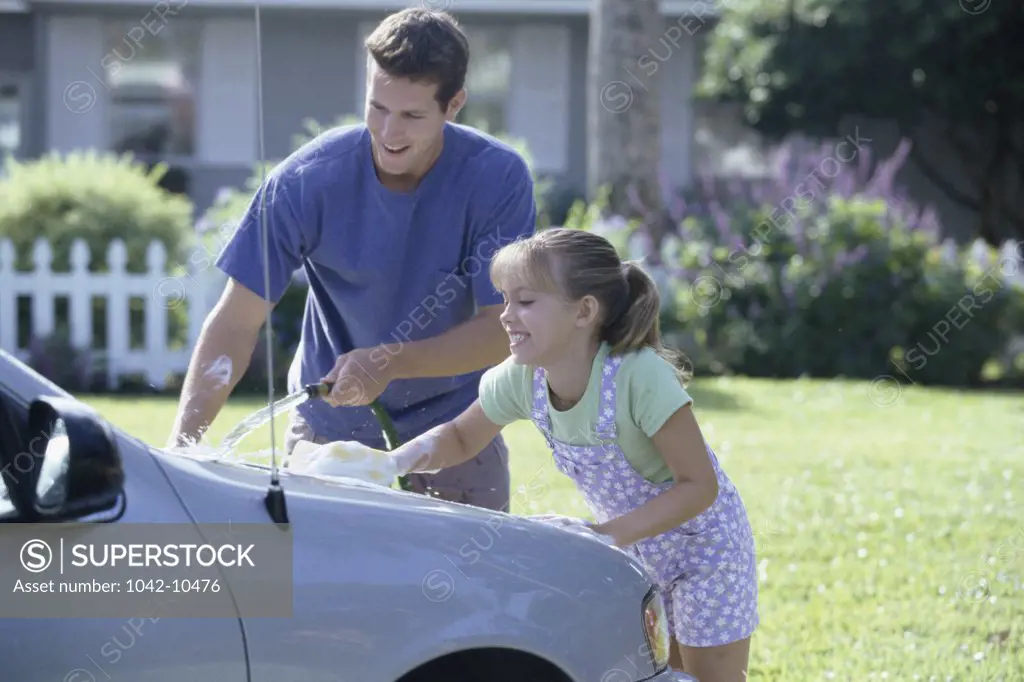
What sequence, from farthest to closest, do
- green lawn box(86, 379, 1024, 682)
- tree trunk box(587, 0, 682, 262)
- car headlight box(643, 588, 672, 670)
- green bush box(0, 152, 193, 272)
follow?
tree trunk box(587, 0, 682, 262) → green bush box(0, 152, 193, 272) → green lawn box(86, 379, 1024, 682) → car headlight box(643, 588, 672, 670)

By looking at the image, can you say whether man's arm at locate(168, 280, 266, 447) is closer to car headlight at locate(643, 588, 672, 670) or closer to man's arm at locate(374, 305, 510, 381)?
man's arm at locate(374, 305, 510, 381)

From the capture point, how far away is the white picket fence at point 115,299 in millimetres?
11102

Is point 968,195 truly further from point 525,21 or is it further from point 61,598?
point 61,598

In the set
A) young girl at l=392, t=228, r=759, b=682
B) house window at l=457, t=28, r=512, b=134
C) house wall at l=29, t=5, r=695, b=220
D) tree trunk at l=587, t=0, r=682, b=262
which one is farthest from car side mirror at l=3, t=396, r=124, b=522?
house window at l=457, t=28, r=512, b=134

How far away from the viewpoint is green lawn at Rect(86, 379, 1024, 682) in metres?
5.01

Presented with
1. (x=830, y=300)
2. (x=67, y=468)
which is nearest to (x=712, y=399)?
(x=830, y=300)

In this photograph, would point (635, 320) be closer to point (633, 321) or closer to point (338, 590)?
point (633, 321)

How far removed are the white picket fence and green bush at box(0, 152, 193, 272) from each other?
294mm

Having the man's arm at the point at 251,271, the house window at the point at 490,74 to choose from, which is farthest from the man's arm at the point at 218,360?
the house window at the point at 490,74

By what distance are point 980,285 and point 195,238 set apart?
6.82 metres

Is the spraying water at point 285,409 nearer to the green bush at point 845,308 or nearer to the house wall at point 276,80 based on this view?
the green bush at point 845,308

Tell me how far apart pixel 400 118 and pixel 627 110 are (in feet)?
31.1

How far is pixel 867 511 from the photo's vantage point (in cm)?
720

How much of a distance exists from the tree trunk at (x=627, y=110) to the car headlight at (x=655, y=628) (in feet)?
31.7
